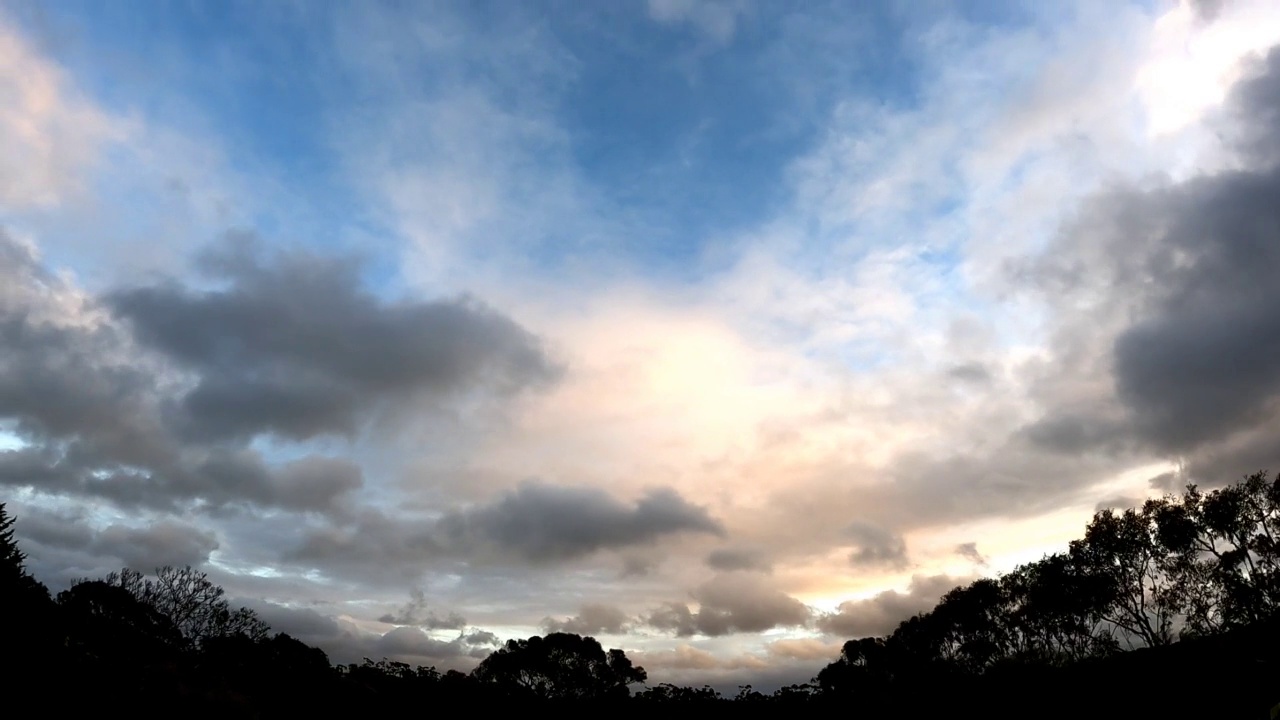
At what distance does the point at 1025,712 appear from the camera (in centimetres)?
2825

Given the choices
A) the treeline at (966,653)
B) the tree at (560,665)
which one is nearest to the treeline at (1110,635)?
the treeline at (966,653)

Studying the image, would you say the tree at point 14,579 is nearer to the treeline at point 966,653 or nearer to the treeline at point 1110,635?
the treeline at point 966,653

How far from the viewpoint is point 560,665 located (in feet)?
270

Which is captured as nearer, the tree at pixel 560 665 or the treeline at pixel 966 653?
the treeline at pixel 966 653

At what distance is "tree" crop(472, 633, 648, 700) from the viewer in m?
81.1

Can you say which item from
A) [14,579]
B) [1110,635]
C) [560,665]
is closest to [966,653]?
[1110,635]

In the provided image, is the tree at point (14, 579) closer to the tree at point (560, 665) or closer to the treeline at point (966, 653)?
the treeline at point (966, 653)

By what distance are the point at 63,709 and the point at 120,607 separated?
→ 158 feet

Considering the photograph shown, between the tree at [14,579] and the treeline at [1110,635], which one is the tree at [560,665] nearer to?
the treeline at [1110,635]

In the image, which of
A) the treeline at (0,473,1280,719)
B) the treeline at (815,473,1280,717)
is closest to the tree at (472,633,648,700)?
the treeline at (0,473,1280,719)

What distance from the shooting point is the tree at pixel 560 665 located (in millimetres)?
81125

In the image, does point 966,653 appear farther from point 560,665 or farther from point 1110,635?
point 560,665

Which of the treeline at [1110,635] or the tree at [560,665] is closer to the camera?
the treeline at [1110,635]

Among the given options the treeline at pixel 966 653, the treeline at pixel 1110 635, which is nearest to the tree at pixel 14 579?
the treeline at pixel 966 653
